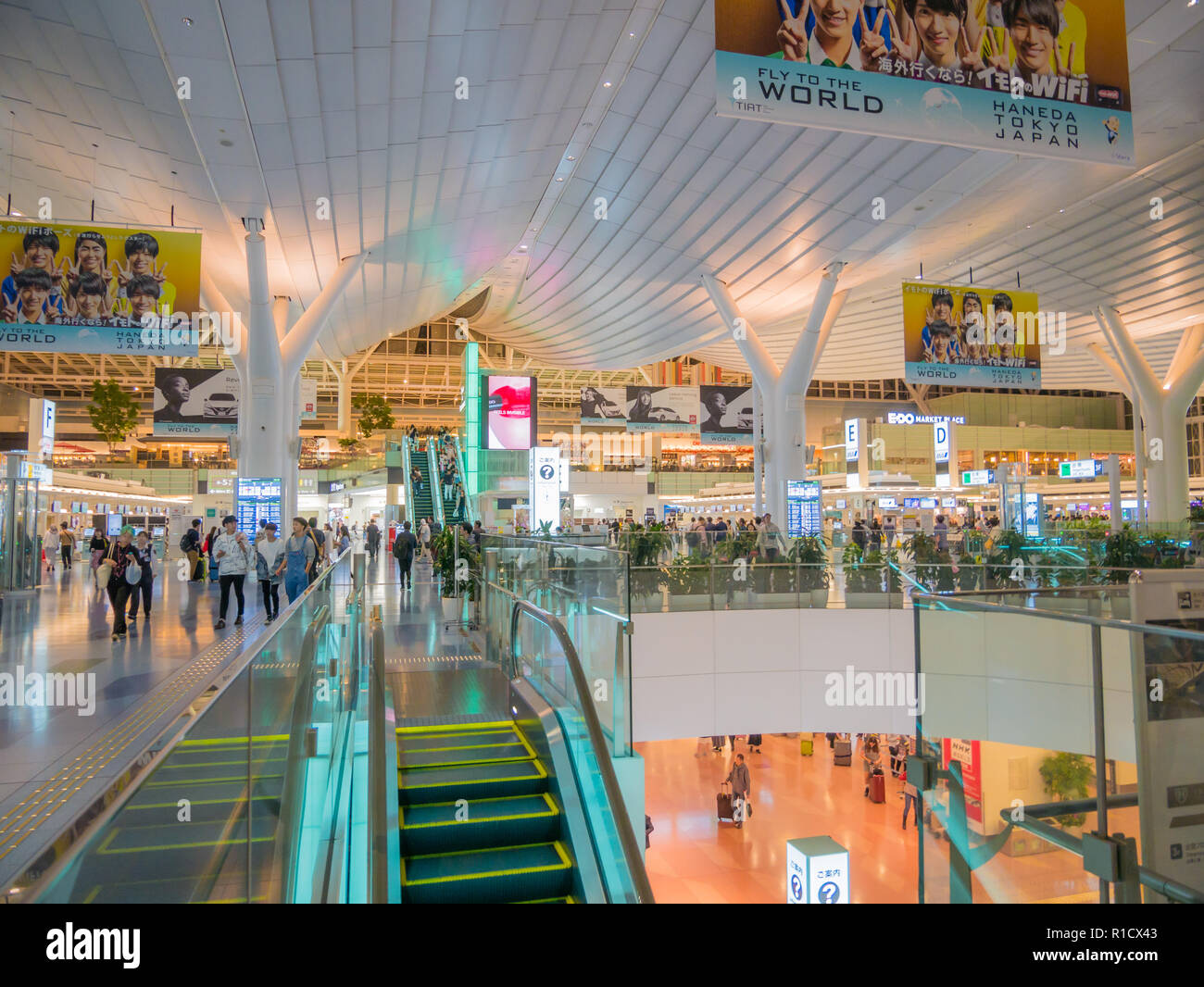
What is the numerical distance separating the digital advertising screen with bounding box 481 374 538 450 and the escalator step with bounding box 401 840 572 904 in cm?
2219

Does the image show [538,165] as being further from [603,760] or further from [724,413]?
[724,413]

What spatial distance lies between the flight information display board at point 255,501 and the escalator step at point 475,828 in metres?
12.7

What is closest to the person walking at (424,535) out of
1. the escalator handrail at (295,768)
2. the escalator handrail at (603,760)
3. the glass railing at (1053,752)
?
the escalator handrail at (603,760)

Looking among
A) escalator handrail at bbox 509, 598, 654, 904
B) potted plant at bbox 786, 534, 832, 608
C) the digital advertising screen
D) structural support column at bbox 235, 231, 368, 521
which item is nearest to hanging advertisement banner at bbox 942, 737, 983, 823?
escalator handrail at bbox 509, 598, 654, 904

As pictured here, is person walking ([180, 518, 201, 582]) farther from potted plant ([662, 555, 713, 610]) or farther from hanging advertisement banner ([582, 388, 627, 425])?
hanging advertisement banner ([582, 388, 627, 425])

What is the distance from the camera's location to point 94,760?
5.11 m

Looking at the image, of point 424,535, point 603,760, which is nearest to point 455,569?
point 603,760

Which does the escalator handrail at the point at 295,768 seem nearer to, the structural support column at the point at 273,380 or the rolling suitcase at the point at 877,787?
the structural support column at the point at 273,380

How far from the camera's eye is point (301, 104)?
10.6 metres

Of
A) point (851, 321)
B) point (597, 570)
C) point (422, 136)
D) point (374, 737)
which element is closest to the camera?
point (374, 737)

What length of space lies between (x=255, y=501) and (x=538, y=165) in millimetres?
8949

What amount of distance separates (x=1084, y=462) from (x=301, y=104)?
99.8 feet
